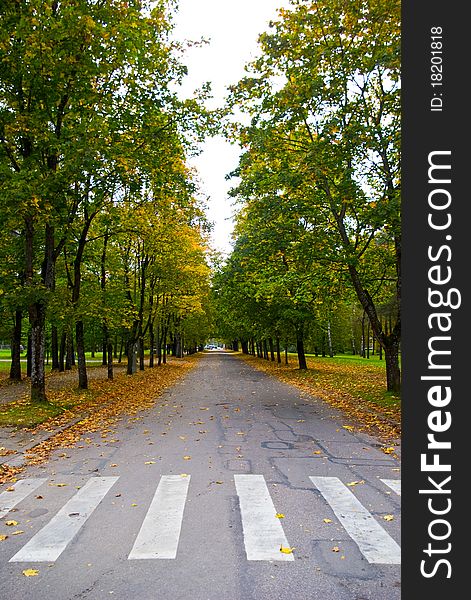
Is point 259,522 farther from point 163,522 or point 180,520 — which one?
point 163,522

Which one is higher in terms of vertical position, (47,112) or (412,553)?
(47,112)

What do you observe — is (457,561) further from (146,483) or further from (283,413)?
(283,413)

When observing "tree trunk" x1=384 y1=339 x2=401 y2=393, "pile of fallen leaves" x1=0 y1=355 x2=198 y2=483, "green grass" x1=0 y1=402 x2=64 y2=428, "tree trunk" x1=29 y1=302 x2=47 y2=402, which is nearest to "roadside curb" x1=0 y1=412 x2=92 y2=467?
"pile of fallen leaves" x1=0 y1=355 x2=198 y2=483

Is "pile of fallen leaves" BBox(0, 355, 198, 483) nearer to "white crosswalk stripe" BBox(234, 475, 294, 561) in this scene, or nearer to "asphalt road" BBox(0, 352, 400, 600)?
"asphalt road" BBox(0, 352, 400, 600)

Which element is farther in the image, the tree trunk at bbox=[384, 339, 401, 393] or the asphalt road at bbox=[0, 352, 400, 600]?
the tree trunk at bbox=[384, 339, 401, 393]

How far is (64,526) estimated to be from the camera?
5.02 m

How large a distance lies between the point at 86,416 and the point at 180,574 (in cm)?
927

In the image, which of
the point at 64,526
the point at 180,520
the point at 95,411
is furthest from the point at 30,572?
the point at 95,411

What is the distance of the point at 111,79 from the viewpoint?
15.4 metres

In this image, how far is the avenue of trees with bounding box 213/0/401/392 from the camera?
12.0 metres

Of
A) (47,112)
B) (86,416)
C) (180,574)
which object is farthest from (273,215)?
(180,574)

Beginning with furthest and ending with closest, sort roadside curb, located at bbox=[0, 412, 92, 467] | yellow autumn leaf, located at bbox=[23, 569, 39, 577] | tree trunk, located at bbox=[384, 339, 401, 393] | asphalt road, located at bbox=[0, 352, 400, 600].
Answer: tree trunk, located at bbox=[384, 339, 401, 393]
roadside curb, located at bbox=[0, 412, 92, 467]
yellow autumn leaf, located at bbox=[23, 569, 39, 577]
asphalt road, located at bbox=[0, 352, 400, 600]

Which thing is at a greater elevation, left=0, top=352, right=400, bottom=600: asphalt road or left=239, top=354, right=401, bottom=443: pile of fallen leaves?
left=0, top=352, right=400, bottom=600: asphalt road

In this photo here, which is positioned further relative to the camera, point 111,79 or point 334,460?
point 111,79
